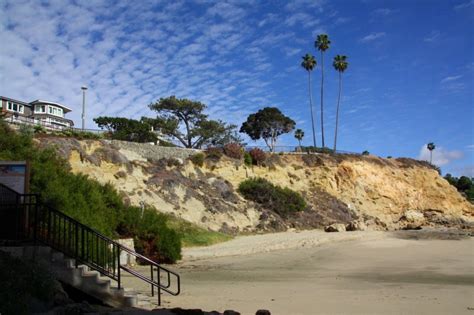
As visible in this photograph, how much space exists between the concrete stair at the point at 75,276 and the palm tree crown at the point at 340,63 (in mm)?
59619

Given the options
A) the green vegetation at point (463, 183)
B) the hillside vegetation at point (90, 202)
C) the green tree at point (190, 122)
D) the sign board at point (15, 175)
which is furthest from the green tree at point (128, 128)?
the green vegetation at point (463, 183)

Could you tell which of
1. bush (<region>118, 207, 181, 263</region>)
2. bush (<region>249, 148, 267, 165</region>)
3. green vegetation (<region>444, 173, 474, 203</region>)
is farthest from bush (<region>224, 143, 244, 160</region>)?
green vegetation (<region>444, 173, 474, 203</region>)

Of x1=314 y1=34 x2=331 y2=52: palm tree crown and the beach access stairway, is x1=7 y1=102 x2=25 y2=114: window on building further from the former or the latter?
the beach access stairway

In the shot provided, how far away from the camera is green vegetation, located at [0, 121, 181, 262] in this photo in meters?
15.4

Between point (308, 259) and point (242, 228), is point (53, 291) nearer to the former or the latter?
point (308, 259)

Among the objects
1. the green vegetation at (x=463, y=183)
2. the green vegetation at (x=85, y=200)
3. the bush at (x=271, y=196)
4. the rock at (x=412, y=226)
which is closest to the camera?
the green vegetation at (x=85, y=200)

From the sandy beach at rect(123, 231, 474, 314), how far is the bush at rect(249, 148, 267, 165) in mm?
15710

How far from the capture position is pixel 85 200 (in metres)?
17.3

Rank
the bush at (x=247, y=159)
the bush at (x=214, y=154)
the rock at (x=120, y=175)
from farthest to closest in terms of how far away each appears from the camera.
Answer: the bush at (x=247, y=159) → the bush at (x=214, y=154) → the rock at (x=120, y=175)

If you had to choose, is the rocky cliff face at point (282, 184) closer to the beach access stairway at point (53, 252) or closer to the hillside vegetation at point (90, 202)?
the hillside vegetation at point (90, 202)

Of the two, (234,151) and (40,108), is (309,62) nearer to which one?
(234,151)

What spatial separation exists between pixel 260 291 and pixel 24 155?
11.0 m

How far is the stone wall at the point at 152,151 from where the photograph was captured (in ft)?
126

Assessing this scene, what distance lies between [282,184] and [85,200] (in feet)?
105
